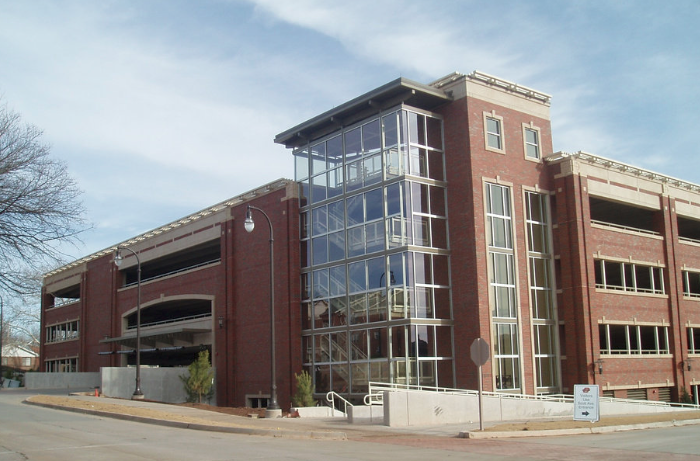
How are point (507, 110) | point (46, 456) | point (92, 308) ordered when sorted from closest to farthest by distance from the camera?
1. point (46, 456)
2. point (507, 110)
3. point (92, 308)

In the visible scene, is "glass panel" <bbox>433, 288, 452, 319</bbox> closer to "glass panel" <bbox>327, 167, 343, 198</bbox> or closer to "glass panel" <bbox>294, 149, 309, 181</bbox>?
"glass panel" <bbox>327, 167, 343, 198</bbox>

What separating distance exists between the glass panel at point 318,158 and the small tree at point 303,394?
10626 millimetres

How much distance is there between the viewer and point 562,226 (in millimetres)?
33688

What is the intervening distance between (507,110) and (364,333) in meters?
12.7

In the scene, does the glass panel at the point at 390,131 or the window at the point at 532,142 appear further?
the window at the point at 532,142

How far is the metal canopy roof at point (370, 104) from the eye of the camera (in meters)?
31.1

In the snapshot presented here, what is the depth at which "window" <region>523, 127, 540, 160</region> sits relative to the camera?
3428 cm

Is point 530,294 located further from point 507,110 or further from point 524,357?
point 507,110

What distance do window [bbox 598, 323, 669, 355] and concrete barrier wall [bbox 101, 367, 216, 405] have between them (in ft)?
74.0

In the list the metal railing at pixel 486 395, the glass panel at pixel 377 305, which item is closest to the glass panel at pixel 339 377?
the metal railing at pixel 486 395

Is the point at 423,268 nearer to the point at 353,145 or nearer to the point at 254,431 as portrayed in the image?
the point at 353,145

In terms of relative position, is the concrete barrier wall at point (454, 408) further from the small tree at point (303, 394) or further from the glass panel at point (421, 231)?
the small tree at point (303, 394)

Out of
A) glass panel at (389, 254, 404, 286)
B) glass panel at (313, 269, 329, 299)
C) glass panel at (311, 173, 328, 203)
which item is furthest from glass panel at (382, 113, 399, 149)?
glass panel at (313, 269, 329, 299)

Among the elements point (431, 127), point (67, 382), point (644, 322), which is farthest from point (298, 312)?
point (67, 382)
